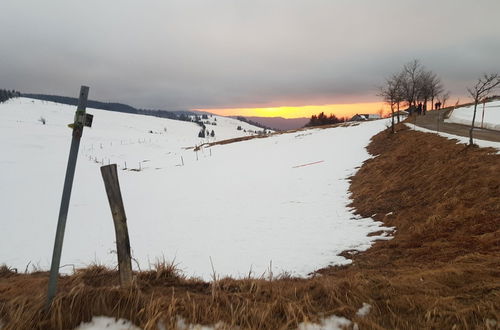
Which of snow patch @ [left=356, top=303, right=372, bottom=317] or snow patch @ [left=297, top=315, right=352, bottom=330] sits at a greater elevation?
snow patch @ [left=297, top=315, right=352, bottom=330]

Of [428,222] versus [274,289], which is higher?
[274,289]

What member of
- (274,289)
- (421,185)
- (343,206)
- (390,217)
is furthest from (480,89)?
(274,289)

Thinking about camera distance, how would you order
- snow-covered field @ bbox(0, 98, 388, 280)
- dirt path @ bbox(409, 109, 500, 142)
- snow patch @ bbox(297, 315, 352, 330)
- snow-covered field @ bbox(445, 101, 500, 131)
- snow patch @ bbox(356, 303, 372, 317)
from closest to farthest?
snow patch @ bbox(297, 315, 352, 330), snow patch @ bbox(356, 303, 372, 317), snow-covered field @ bbox(0, 98, 388, 280), dirt path @ bbox(409, 109, 500, 142), snow-covered field @ bbox(445, 101, 500, 131)

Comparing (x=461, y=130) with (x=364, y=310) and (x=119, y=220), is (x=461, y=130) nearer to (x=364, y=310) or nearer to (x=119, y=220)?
(x=364, y=310)

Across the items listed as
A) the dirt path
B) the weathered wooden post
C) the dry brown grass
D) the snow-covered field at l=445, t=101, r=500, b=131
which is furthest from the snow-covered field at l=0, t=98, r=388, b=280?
the snow-covered field at l=445, t=101, r=500, b=131

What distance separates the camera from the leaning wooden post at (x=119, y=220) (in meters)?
3.48

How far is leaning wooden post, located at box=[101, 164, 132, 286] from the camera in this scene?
348 centimetres

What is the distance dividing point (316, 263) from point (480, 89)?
9.73m

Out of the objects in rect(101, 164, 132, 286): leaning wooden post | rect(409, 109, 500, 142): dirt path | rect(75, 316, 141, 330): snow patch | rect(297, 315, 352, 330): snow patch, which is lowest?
A: rect(409, 109, 500, 142): dirt path

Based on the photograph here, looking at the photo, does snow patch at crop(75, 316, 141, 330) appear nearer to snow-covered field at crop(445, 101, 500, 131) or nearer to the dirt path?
the dirt path

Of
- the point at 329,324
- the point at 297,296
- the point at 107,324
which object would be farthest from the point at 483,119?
the point at 107,324

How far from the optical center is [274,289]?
12.1 ft

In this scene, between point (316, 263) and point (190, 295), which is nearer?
point (190, 295)

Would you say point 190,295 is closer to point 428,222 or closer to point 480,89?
point 428,222
